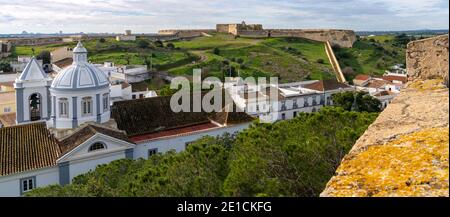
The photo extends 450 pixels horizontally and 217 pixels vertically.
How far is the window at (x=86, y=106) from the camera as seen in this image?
16531 millimetres

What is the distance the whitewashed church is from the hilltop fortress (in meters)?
56.3

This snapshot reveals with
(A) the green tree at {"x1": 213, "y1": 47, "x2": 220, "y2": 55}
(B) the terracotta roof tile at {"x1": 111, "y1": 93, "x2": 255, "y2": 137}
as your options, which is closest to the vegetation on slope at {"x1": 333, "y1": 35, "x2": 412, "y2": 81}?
(A) the green tree at {"x1": 213, "y1": 47, "x2": 220, "y2": 55}

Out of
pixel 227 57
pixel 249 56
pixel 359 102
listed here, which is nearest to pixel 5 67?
pixel 227 57

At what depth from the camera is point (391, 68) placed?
184 feet

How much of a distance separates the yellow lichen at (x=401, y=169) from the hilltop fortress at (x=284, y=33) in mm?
70232

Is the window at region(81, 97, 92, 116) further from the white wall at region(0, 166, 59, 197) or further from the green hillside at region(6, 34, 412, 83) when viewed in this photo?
the green hillside at region(6, 34, 412, 83)

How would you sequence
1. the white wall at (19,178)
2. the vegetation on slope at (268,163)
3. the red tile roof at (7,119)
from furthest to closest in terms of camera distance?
1. the red tile roof at (7,119)
2. the white wall at (19,178)
3. the vegetation on slope at (268,163)

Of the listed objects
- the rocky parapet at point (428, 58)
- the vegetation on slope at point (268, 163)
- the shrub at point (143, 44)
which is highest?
the shrub at point (143, 44)

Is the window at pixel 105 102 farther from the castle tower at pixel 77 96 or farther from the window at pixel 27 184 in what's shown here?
the window at pixel 27 184

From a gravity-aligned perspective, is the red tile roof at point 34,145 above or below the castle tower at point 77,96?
below

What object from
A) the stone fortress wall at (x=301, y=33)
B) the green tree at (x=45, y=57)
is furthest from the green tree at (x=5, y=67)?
the stone fortress wall at (x=301, y=33)

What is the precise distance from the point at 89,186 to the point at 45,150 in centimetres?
758

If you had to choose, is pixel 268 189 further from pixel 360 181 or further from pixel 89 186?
pixel 89 186

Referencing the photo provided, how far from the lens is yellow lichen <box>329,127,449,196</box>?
2.49 meters
